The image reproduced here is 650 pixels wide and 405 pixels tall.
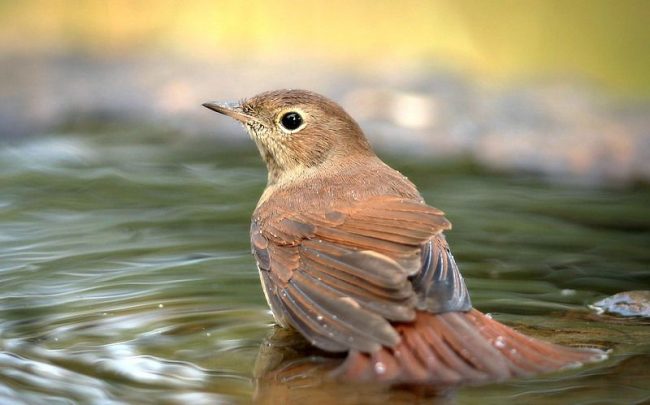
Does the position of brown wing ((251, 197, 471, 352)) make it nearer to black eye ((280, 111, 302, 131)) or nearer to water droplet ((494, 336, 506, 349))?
water droplet ((494, 336, 506, 349))

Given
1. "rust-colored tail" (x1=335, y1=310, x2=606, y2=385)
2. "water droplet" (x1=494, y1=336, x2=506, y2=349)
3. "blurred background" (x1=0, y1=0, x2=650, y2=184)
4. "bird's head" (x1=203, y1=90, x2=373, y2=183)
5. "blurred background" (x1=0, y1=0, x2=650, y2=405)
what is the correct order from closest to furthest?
"rust-colored tail" (x1=335, y1=310, x2=606, y2=385) < "water droplet" (x1=494, y1=336, x2=506, y2=349) < "blurred background" (x1=0, y1=0, x2=650, y2=405) < "bird's head" (x1=203, y1=90, x2=373, y2=183) < "blurred background" (x1=0, y1=0, x2=650, y2=184)

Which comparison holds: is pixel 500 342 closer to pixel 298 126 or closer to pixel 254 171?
pixel 298 126

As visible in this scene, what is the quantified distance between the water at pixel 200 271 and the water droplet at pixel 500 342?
160mm

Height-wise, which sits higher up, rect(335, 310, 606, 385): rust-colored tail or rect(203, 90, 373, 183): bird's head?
rect(203, 90, 373, 183): bird's head

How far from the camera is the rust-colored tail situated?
4.68 meters

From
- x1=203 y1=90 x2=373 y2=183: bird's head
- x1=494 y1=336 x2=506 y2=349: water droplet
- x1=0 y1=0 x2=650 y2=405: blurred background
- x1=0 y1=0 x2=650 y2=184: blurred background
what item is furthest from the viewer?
x1=0 y1=0 x2=650 y2=184: blurred background

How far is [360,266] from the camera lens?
5082 millimetres

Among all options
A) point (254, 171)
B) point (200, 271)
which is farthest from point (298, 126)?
point (254, 171)

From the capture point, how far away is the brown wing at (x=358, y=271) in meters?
4.88

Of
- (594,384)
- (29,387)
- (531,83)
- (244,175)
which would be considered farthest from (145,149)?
(594,384)

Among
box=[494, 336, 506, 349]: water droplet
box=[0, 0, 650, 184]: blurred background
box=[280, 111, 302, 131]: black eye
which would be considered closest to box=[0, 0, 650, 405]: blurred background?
box=[0, 0, 650, 184]: blurred background

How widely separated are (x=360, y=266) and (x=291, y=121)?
4.93 ft

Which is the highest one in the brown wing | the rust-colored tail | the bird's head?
the bird's head

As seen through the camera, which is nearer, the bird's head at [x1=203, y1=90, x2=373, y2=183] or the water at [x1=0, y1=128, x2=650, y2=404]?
the water at [x1=0, y1=128, x2=650, y2=404]
